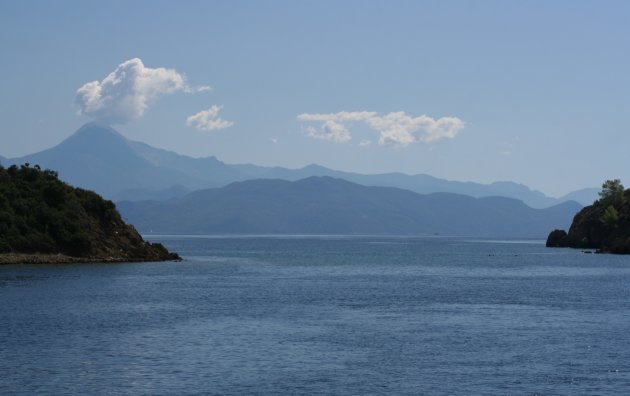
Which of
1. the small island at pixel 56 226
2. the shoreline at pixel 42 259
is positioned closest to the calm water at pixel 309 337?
the shoreline at pixel 42 259

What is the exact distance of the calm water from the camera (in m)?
47.2

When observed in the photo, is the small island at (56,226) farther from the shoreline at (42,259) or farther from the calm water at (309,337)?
the calm water at (309,337)

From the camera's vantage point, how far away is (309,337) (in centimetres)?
6512

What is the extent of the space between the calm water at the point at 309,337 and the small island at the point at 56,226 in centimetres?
3091

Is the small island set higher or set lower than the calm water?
higher

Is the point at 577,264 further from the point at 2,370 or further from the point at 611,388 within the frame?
the point at 2,370

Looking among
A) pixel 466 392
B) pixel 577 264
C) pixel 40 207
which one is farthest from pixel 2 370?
pixel 577 264

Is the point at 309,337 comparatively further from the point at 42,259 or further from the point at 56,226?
the point at 56,226

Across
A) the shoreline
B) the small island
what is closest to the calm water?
the shoreline

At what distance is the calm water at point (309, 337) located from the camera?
47.2 metres

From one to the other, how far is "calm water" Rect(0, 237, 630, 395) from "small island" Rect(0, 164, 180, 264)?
101 ft

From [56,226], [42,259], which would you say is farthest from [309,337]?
[56,226]

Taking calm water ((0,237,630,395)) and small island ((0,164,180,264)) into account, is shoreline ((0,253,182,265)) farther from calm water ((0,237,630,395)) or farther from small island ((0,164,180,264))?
calm water ((0,237,630,395))

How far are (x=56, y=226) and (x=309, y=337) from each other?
347 ft
